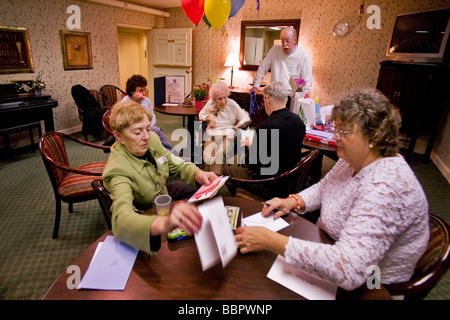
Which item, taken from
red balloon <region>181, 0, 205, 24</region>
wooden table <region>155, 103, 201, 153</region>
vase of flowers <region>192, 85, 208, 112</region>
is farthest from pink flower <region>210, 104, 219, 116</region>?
red balloon <region>181, 0, 205, 24</region>

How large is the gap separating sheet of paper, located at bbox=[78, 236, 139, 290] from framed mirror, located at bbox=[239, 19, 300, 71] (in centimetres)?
581

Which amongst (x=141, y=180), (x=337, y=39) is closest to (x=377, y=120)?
(x=141, y=180)

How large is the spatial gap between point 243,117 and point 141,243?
275 cm

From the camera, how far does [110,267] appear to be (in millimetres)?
1010

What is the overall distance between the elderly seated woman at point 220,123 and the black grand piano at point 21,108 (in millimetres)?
2645

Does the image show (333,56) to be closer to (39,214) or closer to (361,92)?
(361,92)

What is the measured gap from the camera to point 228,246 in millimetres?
939

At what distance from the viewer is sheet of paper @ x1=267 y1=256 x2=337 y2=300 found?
3.09 feet

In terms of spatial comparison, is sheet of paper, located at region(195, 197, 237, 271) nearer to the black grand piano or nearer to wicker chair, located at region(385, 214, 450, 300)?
wicker chair, located at region(385, 214, 450, 300)

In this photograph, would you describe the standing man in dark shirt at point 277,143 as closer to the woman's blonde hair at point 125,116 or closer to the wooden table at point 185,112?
the woman's blonde hair at point 125,116

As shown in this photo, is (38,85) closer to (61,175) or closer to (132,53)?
(61,175)

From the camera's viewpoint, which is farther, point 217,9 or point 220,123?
point 220,123

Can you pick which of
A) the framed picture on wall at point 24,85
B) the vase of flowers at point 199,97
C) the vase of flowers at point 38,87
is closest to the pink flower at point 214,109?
the vase of flowers at point 199,97

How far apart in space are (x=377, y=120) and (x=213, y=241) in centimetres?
82
